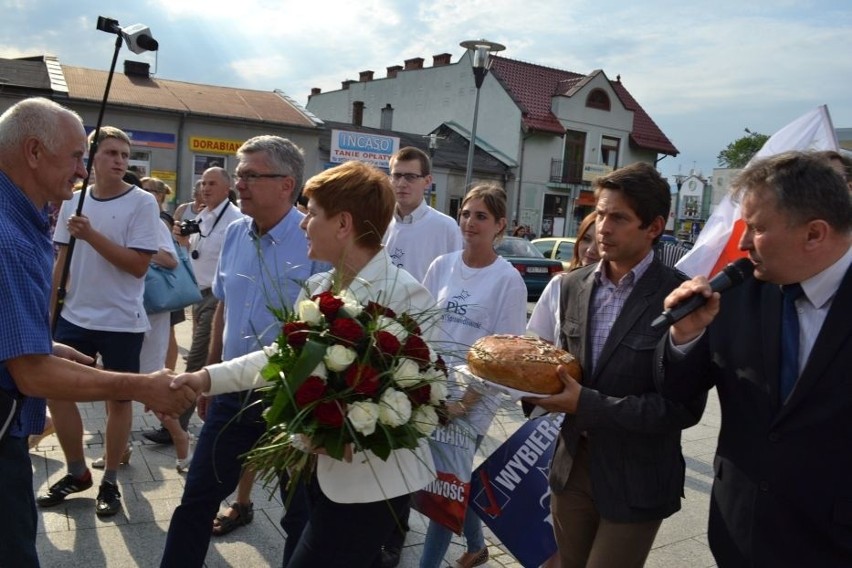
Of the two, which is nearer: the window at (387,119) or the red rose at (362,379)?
the red rose at (362,379)

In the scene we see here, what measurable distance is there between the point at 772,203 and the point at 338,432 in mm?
1411

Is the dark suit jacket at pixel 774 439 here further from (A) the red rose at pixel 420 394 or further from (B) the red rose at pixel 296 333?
(B) the red rose at pixel 296 333

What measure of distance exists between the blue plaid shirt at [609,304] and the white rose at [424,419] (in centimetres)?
72

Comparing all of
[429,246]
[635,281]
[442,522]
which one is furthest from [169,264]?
[635,281]

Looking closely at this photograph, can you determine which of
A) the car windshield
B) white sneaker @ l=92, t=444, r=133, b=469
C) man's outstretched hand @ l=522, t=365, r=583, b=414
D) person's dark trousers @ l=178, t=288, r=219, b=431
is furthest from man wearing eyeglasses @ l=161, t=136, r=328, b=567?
the car windshield

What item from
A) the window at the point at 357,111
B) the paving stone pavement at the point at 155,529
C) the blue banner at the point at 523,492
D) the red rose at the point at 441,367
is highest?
the window at the point at 357,111

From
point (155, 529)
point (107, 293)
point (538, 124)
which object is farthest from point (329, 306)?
point (538, 124)

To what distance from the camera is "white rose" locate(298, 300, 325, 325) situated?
6.79 ft

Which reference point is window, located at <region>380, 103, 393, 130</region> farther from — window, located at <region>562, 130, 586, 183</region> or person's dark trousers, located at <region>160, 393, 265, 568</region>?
person's dark trousers, located at <region>160, 393, 265, 568</region>

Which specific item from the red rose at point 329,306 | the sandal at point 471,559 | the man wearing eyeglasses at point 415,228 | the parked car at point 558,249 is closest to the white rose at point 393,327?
the red rose at point 329,306

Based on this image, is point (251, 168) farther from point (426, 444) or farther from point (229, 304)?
point (426, 444)

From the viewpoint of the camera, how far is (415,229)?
4.89 metres

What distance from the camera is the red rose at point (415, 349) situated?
2.10 metres

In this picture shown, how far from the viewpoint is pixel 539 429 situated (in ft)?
10.8
